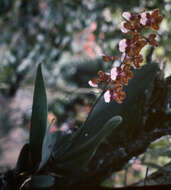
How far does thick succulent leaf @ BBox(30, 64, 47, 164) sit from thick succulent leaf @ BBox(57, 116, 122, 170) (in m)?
0.03

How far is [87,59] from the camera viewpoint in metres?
2.03

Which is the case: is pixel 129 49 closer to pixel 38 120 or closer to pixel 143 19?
pixel 143 19

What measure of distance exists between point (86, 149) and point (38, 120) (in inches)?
2.9

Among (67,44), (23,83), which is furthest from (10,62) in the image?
(23,83)

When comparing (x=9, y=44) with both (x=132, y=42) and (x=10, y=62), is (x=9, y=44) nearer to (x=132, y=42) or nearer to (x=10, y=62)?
(x=10, y=62)

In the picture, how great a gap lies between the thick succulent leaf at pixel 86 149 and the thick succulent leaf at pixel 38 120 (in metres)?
0.03

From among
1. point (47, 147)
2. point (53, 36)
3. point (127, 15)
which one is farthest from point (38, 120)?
point (53, 36)

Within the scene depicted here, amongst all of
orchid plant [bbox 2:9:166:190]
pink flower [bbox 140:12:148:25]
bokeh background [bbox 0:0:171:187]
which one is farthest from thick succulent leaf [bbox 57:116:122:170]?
bokeh background [bbox 0:0:171:187]

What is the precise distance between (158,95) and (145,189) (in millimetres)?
143

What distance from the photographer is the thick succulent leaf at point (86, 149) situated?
0.83 feet

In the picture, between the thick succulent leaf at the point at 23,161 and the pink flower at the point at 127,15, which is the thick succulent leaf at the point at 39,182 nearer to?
the thick succulent leaf at the point at 23,161

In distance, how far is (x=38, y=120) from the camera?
32cm

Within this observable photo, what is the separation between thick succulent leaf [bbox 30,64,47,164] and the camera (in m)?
0.31

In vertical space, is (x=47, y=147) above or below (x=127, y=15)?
below
